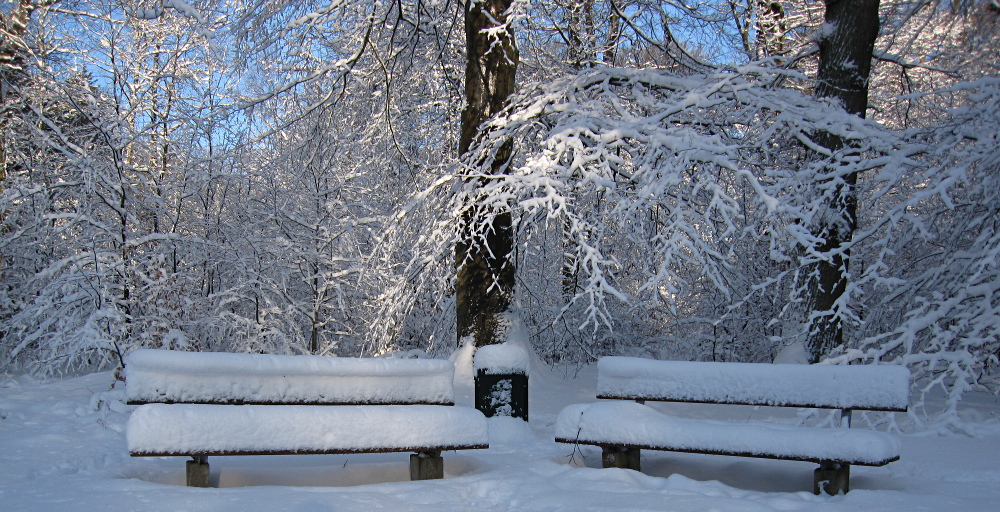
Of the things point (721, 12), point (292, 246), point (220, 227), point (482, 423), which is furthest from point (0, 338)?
point (721, 12)

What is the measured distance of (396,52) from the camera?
8.34 meters

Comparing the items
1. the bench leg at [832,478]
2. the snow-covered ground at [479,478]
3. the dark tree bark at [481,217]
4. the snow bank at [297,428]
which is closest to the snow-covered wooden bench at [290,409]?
the snow bank at [297,428]

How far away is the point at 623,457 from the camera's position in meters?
4.25

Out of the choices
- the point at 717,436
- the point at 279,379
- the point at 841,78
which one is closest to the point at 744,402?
the point at 717,436

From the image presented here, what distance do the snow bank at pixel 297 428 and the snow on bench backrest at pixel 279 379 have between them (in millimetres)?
113

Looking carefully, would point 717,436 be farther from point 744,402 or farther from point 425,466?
point 425,466

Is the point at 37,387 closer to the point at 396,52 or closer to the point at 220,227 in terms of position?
the point at 220,227

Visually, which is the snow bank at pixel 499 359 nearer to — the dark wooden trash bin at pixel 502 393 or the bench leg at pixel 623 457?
the dark wooden trash bin at pixel 502 393

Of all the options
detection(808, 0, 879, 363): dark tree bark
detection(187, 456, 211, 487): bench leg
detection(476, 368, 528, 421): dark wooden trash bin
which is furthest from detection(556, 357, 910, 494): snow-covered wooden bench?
detection(808, 0, 879, 363): dark tree bark

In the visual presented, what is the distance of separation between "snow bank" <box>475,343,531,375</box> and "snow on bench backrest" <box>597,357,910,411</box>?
2.76ft

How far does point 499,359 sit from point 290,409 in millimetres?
1936

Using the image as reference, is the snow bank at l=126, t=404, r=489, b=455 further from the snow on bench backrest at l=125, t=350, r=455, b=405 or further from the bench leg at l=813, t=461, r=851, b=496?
the bench leg at l=813, t=461, r=851, b=496

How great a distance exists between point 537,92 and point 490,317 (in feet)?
8.00

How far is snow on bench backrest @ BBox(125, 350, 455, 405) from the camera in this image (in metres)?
3.57
